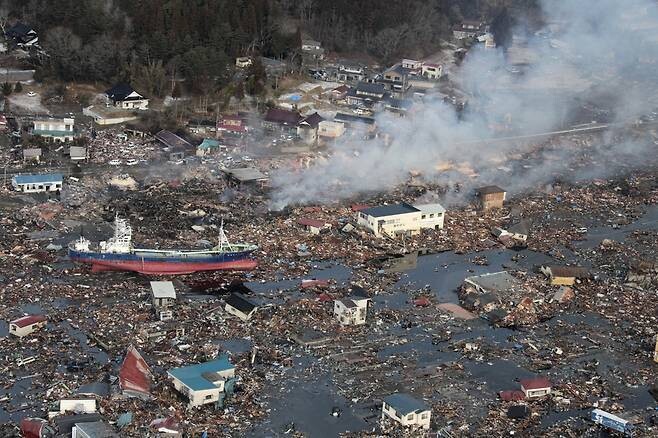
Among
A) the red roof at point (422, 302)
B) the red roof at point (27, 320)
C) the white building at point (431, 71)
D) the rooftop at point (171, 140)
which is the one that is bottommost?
the white building at point (431, 71)

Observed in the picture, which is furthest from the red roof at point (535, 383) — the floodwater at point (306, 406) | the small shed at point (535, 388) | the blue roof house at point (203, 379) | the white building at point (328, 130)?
the white building at point (328, 130)

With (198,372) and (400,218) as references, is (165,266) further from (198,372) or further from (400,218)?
(400,218)

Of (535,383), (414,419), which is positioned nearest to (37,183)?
(414,419)

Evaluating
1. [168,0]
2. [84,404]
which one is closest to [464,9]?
[168,0]

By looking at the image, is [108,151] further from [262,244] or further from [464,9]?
[464,9]

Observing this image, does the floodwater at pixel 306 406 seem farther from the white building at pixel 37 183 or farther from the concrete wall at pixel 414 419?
the white building at pixel 37 183

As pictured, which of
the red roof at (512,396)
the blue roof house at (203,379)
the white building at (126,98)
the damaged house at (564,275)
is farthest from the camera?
the white building at (126,98)

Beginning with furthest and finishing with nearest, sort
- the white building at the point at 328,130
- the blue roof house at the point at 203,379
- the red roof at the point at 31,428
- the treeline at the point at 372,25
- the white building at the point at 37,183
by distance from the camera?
the treeline at the point at 372,25 → the white building at the point at 328,130 → the white building at the point at 37,183 → the blue roof house at the point at 203,379 → the red roof at the point at 31,428
